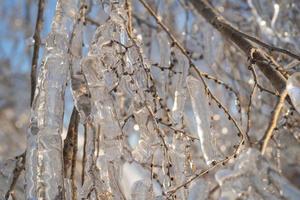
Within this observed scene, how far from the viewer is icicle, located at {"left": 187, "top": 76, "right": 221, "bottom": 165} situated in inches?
54.1

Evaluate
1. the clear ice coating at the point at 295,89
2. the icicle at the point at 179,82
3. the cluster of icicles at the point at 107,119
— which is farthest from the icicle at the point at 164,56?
the clear ice coating at the point at 295,89

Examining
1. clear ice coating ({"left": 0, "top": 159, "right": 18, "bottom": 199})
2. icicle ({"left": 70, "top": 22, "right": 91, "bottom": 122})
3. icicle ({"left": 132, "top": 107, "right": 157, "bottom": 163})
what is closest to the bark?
icicle ({"left": 132, "top": 107, "right": 157, "bottom": 163})

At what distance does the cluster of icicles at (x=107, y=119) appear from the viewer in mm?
1161

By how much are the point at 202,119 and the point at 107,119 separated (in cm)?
29

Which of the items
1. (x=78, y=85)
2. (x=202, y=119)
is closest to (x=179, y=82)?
(x=202, y=119)

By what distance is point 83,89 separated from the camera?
1341 millimetres

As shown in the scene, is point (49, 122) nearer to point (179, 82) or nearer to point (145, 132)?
point (145, 132)

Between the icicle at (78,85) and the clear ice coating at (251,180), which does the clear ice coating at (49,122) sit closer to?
the icicle at (78,85)

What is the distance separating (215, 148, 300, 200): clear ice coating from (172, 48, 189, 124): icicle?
1.34ft

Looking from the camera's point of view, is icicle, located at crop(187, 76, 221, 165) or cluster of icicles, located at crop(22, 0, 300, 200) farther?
icicle, located at crop(187, 76, 221, 165)

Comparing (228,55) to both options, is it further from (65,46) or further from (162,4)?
(65,46)

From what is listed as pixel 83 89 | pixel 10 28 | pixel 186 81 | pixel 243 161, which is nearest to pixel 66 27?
pixel 83 89

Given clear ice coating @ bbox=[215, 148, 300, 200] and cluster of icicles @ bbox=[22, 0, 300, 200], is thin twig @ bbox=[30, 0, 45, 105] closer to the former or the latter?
cluster of icicles @ bbox=[22, 0, 300, 200]

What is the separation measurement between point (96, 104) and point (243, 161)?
0.40m
